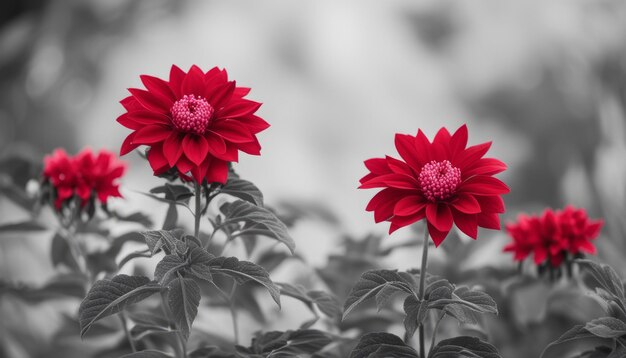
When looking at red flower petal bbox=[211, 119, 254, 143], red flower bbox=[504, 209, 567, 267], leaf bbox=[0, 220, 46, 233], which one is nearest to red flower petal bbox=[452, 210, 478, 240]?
red flower petal bbox=[211, 119, 254, 143]

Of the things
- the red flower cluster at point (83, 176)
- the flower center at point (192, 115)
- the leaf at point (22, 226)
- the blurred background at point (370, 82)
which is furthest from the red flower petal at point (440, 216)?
the blurred background at point (370, 82)

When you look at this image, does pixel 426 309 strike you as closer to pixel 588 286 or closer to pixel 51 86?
pixel 588 286

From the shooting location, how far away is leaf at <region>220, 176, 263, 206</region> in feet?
2.64

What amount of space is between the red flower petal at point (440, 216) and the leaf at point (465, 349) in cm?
15

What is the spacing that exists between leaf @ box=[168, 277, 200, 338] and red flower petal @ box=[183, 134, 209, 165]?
0.13 metres

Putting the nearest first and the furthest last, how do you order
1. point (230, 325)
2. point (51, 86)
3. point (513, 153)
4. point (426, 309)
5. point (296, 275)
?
point (426, 309) < point (296, 275) < point (230, 325) < point (513, 153) < point (51, 86)

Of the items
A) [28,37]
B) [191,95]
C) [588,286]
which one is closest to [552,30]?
[588,286]

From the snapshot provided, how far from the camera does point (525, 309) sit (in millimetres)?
1108

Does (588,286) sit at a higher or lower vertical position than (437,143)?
lower

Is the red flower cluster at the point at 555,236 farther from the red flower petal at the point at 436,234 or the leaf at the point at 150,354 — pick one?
the leaf at the point at 150,354

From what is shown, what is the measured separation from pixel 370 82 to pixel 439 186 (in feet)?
3.98

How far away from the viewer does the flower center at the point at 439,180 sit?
2.41ft

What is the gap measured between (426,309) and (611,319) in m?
0.22

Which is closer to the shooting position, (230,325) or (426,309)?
(426,309)
